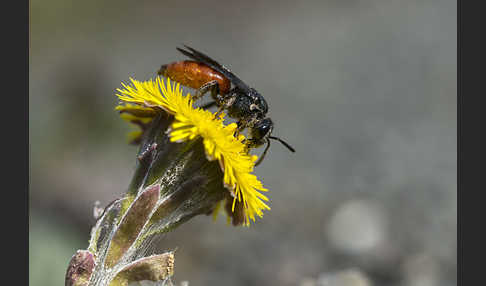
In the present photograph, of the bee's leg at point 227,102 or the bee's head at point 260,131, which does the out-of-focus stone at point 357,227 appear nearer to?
the bee's head at point 260,131

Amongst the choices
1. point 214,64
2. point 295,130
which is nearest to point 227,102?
point 214,64

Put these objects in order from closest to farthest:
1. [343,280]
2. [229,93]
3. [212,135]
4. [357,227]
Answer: [212,135] → [229,93] → [343,280] → [357,227]

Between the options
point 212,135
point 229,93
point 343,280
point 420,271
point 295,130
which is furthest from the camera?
point 295,130

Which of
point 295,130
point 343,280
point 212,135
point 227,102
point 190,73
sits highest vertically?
point 295,130

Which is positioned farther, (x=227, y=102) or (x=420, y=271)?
(x=420, y=271)

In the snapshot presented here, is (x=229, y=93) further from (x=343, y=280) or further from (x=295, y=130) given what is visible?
(x=295, y=130)

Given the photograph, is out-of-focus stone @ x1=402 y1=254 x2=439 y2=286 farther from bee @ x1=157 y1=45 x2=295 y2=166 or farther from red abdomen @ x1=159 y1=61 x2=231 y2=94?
red abdomen @ x1=159 y1=61 x2=231 y2=94

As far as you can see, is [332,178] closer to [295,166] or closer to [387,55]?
[295,166]
